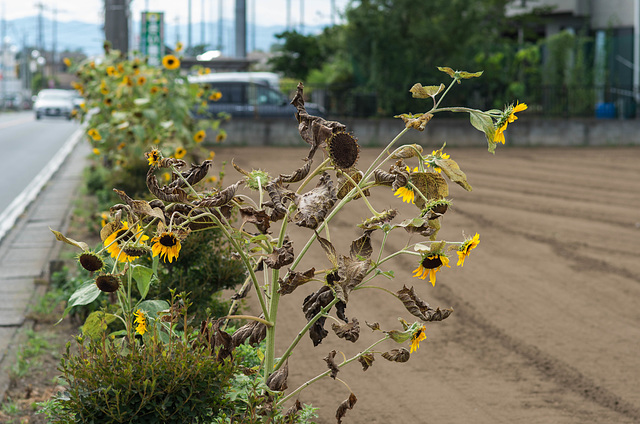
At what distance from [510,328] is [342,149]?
11.0 ft

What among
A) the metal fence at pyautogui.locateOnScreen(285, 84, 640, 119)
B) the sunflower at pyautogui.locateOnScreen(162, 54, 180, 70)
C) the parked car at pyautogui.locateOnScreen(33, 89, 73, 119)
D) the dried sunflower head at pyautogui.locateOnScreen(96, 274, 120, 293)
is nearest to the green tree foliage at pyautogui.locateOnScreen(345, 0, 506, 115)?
the metal fence at pyautogui.locateOnScreen(285, 84, 640, 119)

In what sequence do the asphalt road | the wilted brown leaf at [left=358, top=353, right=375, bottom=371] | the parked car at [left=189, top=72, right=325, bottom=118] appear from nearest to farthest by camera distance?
1. the wilted brown leaf at [left=358, top=353, right=375, bottom=371]
2. the asphalt road
3. the parked car at [left=189, top=72, right=325, bottom=118]

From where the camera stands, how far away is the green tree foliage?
793 inches

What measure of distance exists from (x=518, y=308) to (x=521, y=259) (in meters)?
1.67

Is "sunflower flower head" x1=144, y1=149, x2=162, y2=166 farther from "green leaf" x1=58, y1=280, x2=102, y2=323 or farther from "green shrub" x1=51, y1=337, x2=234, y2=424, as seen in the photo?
"green shrub" x1=51, y1=337, x2=234, y2=424

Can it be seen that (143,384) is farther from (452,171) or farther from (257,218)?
(452,171)

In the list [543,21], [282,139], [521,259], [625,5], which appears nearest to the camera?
[521,259]

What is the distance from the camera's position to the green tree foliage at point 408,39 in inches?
793

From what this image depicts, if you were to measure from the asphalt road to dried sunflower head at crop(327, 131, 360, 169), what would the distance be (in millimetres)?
8999

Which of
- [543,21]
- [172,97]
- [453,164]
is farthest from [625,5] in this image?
[453,164]

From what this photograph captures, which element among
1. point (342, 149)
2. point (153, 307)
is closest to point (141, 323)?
point (153, 307)

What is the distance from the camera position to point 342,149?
2361 mm

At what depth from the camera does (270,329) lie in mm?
2600

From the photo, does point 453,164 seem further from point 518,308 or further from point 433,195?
point 518,308
